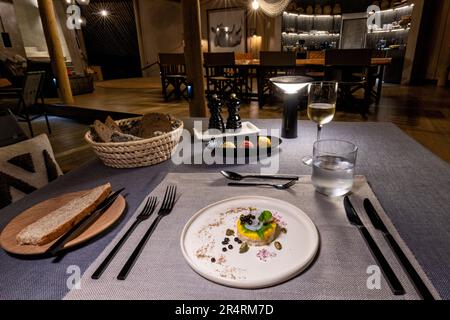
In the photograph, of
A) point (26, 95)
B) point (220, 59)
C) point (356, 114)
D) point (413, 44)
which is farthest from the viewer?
point (413, 44)

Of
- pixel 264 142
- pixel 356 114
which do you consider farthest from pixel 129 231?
pixel 356 114

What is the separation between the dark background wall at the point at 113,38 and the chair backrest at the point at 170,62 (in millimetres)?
6508

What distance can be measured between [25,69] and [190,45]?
6560mm

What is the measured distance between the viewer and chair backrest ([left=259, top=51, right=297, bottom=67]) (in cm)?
434

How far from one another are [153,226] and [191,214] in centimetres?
8

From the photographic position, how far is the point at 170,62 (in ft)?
18.7

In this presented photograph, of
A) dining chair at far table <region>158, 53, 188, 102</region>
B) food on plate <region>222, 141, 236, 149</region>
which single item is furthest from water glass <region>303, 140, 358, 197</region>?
dining chair at far table <region>158, 53, 188, 102</region>

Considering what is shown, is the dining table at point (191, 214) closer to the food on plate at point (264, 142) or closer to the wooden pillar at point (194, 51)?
the food on plate at point (264, 142)

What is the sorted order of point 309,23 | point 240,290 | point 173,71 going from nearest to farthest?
1. point 240,290
2. point 173,71
3. point 309,23

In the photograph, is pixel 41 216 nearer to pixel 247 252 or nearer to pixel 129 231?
pixel 129 231

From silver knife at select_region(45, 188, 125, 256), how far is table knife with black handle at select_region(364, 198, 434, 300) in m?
0.57

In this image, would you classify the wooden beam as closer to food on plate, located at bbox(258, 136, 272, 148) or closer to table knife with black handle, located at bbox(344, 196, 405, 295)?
food on plate, located at bbox(258, 136, 272, 148)
